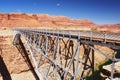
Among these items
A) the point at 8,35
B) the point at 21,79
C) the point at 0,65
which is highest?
the point at 8,35

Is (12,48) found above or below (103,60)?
above

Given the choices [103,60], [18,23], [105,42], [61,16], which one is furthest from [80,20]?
[105,42]

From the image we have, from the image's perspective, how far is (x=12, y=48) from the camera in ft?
120

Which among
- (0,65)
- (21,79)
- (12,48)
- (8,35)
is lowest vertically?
(21,79)

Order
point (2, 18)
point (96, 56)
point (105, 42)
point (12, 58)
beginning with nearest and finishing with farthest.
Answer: point (105, 42), point (12, 58), point (96, 56), point (2, 18)

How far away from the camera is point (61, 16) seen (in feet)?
393

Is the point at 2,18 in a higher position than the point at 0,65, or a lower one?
higher

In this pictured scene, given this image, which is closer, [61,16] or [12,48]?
[12,48]

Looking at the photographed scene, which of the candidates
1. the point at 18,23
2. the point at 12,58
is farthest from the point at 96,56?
the point at 18,23

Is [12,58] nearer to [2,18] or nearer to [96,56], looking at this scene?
[96,56]

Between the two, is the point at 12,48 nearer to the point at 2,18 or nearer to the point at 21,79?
the point at 21,79

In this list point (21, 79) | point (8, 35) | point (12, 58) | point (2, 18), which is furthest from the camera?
point (2, 18)

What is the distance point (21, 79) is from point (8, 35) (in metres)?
10.7

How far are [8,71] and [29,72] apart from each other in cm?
395
